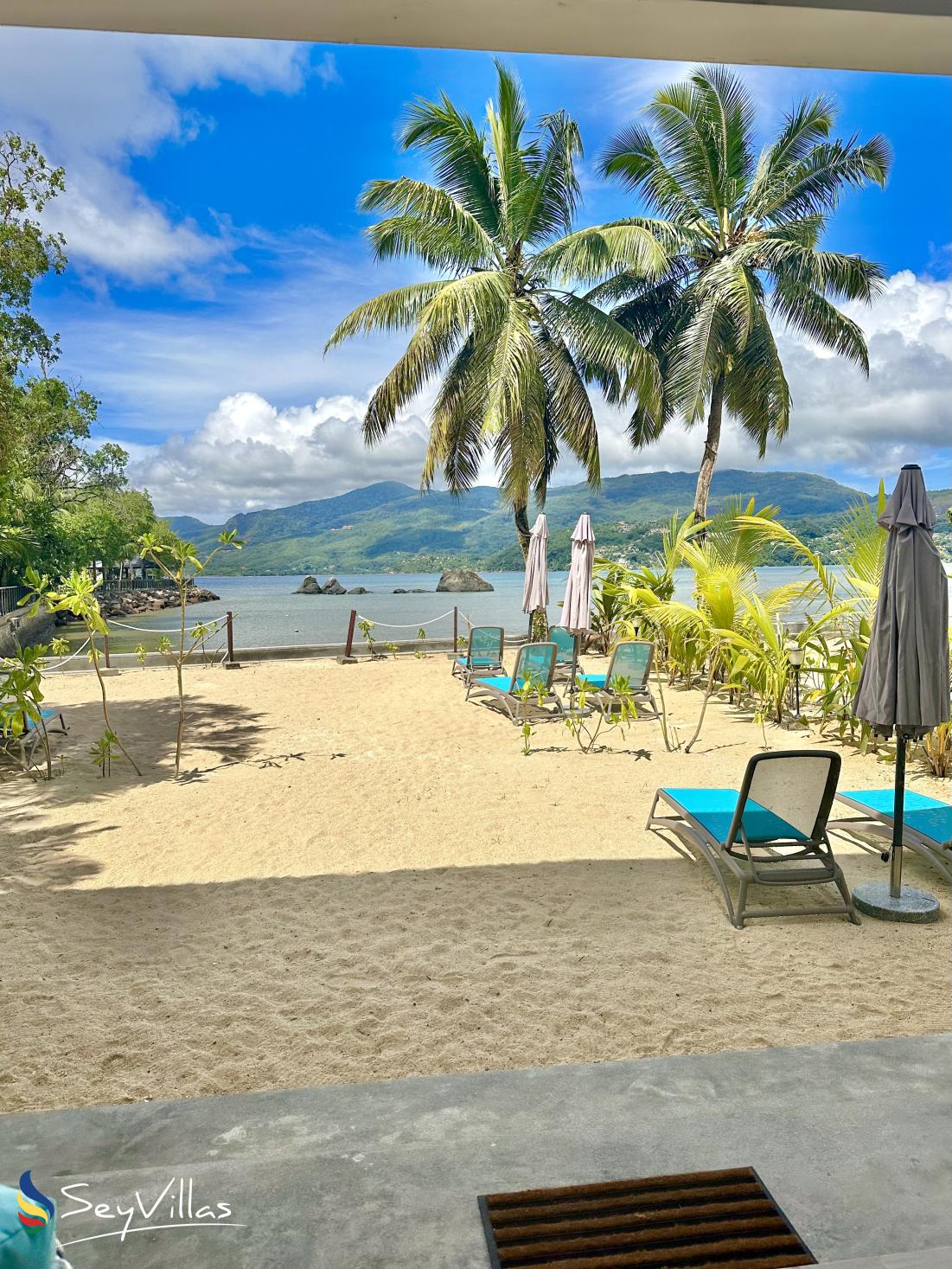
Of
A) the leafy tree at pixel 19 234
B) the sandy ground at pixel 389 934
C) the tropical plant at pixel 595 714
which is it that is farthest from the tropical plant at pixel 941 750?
the leafy tree at pixel 19 234

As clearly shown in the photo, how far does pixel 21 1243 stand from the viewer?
2.88 ft

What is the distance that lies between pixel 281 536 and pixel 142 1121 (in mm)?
100414

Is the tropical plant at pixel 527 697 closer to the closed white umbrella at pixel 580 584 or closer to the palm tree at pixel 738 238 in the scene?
the closed white umbrella at pixel 580 584

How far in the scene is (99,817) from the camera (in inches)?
219

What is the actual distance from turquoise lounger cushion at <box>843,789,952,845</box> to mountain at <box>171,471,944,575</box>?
67281mm

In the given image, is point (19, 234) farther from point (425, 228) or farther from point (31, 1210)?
point (31, 1210)

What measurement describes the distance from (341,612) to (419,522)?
52439 mm

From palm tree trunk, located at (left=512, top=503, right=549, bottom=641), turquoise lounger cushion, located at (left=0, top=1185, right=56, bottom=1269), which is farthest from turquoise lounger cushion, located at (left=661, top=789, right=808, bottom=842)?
palm tree trunk, located at (left=512, top=503, right=549, bottom=641)

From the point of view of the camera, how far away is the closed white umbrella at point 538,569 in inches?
439

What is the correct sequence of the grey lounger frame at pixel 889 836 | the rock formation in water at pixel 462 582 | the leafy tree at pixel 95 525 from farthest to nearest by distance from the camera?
1. the rock formation in water at pixel 462 582
2. the leafy tree at pixel 95 525
3. the grey lounger frame at pixel 889 836

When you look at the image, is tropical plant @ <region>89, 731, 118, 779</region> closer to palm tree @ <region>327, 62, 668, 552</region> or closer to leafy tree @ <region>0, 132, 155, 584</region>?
leafy tree @ <region>0, 132, 155, 584</region>

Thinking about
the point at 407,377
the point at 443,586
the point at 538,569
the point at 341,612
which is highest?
the point at 407,377

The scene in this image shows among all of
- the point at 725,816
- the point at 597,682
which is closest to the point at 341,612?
the point at 597,682

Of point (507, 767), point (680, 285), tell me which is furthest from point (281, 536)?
point (507, 767)
